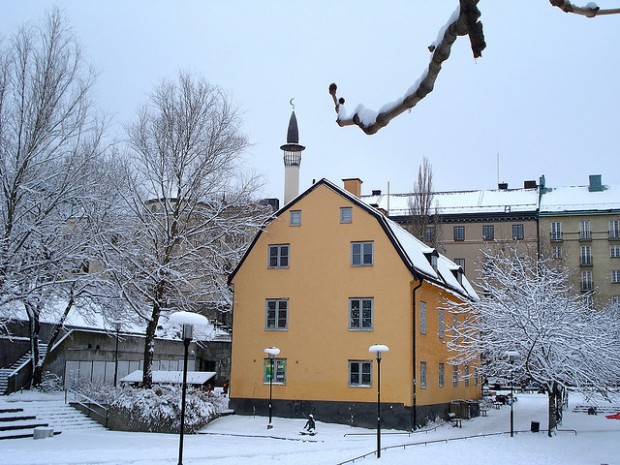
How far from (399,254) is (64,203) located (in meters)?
14.3

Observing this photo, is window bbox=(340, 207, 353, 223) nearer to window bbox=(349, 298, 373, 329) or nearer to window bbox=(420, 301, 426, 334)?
window bbox=(349, 298, 373, 329)

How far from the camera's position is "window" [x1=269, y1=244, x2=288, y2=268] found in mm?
33000

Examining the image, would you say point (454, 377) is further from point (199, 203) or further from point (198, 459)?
point (198, 459)

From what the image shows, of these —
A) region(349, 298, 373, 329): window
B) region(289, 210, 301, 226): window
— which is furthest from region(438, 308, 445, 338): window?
region(289, 210, 301, 226): window

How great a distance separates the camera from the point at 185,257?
30891 millimetres

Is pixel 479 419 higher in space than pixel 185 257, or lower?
lower

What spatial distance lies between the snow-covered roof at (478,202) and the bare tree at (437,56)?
65438mm

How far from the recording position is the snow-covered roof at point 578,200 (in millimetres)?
69500

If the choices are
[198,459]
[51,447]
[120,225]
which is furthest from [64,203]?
[198,459]

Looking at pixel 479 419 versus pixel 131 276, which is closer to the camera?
pixel 131 276

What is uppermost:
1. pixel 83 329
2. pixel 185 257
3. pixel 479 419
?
pixel 185 257

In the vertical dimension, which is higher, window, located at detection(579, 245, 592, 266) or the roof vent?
the roof vent

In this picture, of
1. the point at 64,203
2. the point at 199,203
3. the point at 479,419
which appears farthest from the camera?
the point at 479,419

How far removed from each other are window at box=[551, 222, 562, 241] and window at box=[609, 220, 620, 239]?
485cm
